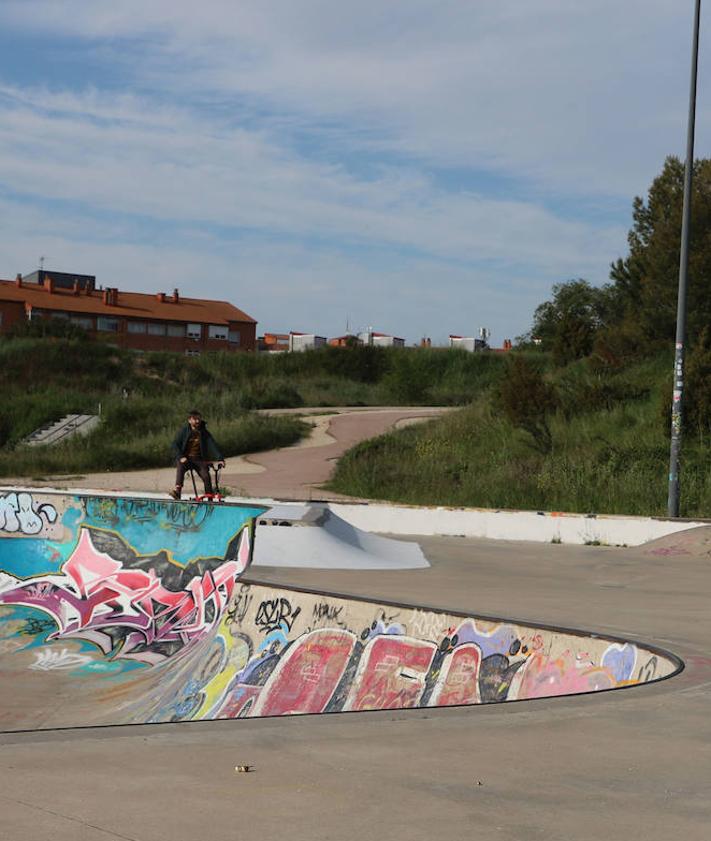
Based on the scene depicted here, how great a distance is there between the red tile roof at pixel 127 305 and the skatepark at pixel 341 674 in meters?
61.2

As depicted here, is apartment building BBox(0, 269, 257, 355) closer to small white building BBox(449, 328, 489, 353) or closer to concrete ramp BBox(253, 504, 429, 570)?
small white building BBox(449, 328, 489, 353)

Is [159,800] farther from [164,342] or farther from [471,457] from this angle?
[164,342]

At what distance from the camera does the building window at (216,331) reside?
8069 centimetres

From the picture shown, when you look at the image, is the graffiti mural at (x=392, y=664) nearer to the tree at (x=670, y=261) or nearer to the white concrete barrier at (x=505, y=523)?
the white concrete barrier at (x=505, y=523)

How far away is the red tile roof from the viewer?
73625 millimetres

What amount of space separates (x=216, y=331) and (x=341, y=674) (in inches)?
2917

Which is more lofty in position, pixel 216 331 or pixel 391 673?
pixel 216 331

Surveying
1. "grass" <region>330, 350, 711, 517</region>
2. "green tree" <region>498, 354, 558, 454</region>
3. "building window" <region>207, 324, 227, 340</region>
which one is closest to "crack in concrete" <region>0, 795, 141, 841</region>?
"grass" <region>330, 350, 711, 517</region>

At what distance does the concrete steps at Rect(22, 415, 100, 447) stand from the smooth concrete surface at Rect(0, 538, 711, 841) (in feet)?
79.0

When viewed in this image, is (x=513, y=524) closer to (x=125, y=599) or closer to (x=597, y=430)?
(x=125, y=599)

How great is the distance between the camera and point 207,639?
10164mm

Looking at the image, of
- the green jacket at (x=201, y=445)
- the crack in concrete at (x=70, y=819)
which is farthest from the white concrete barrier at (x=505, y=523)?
the crack in concrete at (x=70, y=819)

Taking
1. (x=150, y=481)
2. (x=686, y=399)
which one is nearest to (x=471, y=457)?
(x=686, y=399)

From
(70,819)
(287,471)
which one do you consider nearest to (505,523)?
(287,471)
